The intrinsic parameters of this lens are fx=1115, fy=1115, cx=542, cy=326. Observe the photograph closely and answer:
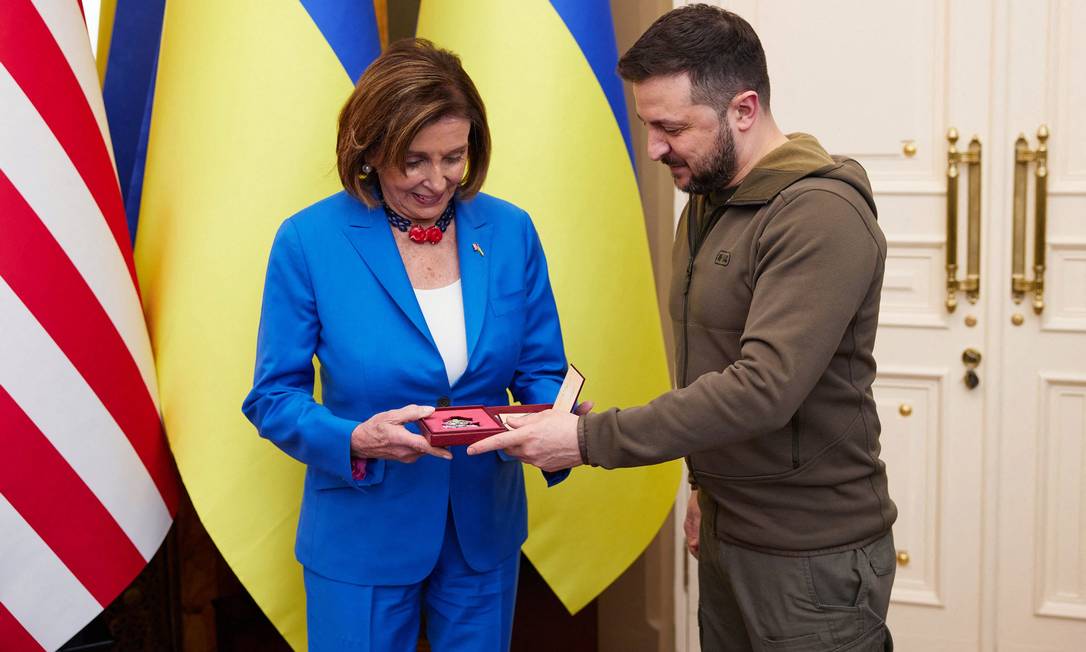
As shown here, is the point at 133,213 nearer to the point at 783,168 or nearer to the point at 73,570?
the point at 73,570

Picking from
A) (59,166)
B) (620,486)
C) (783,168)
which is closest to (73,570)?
(59,166)

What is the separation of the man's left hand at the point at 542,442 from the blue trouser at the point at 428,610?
0.22 m

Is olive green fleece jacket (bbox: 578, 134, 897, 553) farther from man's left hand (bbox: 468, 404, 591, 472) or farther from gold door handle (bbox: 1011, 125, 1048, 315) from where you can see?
gold door handle (bbox: 1011, 125, 1048, 315)

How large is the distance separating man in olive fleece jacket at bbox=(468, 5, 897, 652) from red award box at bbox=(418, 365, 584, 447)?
34 millimetres

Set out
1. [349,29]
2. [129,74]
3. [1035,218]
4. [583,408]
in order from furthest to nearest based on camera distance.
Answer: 1. [1035,218]
2. [129,74]
3. [349,29]
4. [583,408]

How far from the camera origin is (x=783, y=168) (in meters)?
1.49

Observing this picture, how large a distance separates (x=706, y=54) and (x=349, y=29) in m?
0.79

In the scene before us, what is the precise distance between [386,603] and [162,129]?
922 millimetres

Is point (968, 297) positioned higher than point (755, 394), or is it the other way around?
point (755, 394)

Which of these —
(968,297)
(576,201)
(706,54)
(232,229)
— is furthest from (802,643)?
(968,297)

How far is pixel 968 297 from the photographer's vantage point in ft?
8.79

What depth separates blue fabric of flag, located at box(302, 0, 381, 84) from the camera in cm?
198

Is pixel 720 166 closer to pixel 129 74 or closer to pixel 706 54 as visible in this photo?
pixel 706 54

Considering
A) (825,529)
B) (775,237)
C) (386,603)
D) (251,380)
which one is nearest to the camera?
(775,237)
